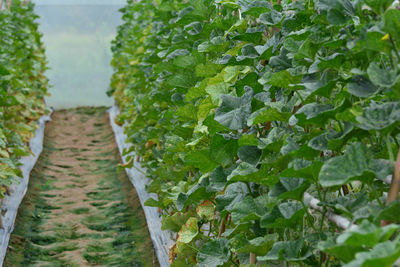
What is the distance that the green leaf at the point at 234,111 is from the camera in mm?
1501

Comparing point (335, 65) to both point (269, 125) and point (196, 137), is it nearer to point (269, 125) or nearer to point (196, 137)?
point (269, 125)

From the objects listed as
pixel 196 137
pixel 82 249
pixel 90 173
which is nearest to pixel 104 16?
pixel 90 173

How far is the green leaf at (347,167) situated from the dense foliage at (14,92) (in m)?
2.23

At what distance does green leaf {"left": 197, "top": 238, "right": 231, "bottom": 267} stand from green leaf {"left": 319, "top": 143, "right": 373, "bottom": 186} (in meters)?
0.75

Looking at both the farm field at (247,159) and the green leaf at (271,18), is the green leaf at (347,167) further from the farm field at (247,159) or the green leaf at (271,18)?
the green leaf at (271,18)

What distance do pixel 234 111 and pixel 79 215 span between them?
3.12 m

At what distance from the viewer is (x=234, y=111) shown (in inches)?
60.2

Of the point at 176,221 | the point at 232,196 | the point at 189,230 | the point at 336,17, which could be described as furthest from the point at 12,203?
the point at 336,17

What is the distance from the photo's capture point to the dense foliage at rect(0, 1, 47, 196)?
11.5 feet

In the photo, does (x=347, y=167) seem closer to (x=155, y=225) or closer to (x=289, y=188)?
(x=289, y=188)

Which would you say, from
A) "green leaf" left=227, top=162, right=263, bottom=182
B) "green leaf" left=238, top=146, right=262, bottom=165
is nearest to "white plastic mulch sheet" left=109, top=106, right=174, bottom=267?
"green leaf" left=238, top=146, right=262, bottom=165

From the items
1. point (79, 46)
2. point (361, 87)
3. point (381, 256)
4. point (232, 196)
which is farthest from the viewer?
point (79, 46)

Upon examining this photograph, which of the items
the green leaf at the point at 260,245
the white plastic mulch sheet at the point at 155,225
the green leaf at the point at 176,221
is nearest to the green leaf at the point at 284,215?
the green leaf at the point at 260,245

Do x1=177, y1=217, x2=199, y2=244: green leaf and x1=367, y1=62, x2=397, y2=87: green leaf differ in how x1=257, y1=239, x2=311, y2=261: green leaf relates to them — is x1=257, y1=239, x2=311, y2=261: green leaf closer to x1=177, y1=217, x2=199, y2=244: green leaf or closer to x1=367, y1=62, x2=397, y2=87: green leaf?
x1=367, y1=62, x2=397, y2=87: green leaf
